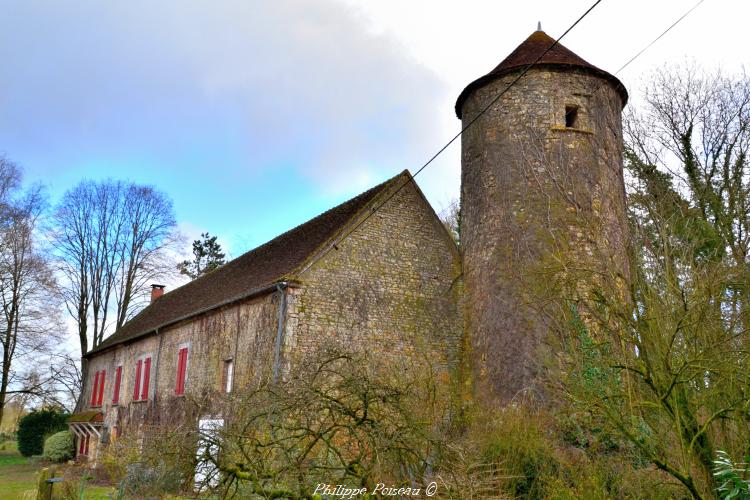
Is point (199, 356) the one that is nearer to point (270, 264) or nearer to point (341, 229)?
point (270, 264)

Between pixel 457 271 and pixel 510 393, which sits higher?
pixel 457 271

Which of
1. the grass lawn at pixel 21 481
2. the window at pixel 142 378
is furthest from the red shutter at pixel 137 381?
the grass lawn at pixel 21 481

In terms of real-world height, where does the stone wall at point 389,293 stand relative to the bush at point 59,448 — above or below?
above

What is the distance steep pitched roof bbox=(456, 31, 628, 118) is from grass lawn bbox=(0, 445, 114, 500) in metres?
12.5

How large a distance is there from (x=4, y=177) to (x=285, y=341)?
16.9m

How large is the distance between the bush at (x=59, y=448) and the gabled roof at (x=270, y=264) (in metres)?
5.71

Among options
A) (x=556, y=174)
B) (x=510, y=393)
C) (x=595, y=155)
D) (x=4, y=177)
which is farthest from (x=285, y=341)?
(x=4, y=177)

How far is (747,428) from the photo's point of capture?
7.62 m

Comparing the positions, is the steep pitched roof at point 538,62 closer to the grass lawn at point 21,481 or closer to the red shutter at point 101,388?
the grass lawn at point 21,481

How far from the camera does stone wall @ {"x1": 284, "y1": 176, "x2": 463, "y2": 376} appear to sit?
1500 centimetres

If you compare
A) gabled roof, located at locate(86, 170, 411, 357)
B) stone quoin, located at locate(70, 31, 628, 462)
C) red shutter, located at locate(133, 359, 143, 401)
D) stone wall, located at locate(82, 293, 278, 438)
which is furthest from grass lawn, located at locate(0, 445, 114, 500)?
gabled roof, located at locate(86, 170, 411, 357)

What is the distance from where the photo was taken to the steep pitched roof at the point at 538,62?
16.1 metres

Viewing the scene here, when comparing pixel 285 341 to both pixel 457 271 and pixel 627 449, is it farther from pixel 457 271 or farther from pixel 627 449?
pixel 627 449

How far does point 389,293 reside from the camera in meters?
16.2
